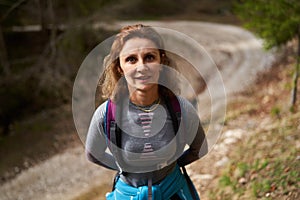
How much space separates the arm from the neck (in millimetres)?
181

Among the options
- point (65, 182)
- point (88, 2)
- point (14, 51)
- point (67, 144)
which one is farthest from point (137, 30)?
point (14, 51)

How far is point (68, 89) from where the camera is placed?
10.3m

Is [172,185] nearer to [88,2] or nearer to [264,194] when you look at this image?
[264,194]

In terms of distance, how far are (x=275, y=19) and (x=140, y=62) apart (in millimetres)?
5068

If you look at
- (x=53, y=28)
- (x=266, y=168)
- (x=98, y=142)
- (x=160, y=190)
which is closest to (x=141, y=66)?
(x=98, y=142)

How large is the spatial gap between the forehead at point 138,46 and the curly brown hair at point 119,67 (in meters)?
0.02

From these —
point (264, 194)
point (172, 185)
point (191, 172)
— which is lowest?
point (191, 172)

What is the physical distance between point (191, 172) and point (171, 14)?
2341cm

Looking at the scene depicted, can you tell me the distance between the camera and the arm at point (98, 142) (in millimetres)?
1810

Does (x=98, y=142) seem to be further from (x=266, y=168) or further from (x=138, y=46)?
(x=266, y=168)

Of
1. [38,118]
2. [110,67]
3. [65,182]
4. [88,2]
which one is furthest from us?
[88,2]

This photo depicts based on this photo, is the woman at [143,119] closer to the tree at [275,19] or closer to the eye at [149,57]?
the eye at [149,57]

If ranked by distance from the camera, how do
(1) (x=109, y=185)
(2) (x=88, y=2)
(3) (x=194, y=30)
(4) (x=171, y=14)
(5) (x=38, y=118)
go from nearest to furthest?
(1) (x=109, y=185) → (5) (x=38, y=118) → (2) (x=88, y=2) → (3) (x=194, y=30) → (4) (x=171, y=14)

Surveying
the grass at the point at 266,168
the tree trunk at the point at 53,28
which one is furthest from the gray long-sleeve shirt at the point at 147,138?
the tree trunk at the point at 53,28
